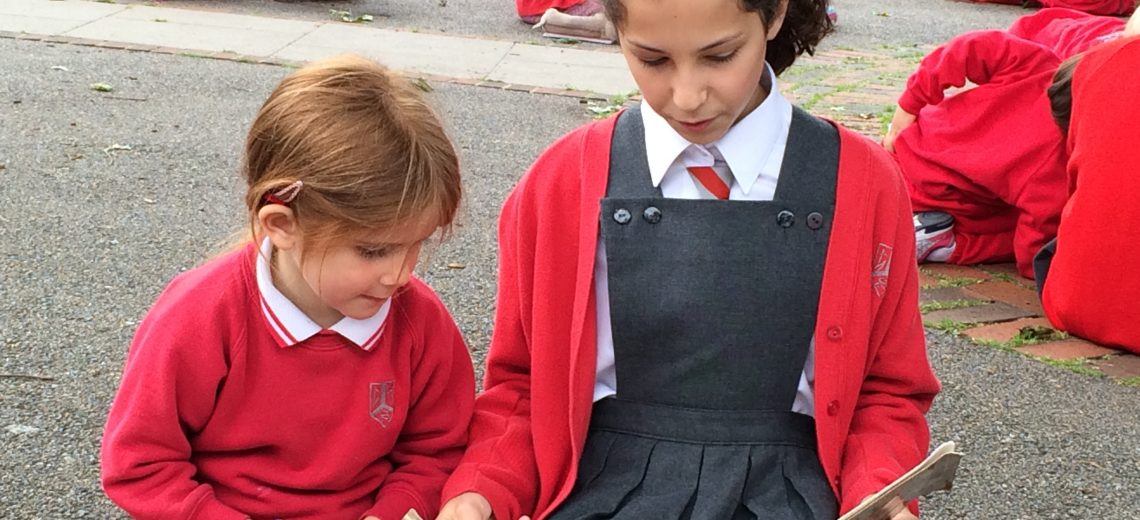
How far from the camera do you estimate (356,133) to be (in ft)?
6.33

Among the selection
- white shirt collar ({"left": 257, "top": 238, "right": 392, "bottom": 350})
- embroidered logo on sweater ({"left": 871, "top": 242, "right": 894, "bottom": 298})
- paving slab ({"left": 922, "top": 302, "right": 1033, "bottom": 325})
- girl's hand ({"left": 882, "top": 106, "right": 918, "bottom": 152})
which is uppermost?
embroidered logo on sweater ({"left": 871, "top": 242, "right": 894, "bottom": 298})

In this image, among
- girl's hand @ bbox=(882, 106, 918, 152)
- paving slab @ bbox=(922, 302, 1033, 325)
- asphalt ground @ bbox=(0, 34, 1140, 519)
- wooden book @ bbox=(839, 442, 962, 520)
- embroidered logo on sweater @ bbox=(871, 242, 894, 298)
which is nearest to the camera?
wooden book @ bbox=(839, 442, 962, 520)

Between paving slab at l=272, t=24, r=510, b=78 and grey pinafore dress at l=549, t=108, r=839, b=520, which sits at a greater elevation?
grey pinafore dress at l=549, t=108, r=839, b=520

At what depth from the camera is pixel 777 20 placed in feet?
6.40

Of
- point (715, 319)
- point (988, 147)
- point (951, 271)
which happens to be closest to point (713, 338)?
point (715, 319)

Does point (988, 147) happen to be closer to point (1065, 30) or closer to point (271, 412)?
point (1065, 30)

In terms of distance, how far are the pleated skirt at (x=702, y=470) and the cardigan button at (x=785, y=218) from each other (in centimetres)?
29

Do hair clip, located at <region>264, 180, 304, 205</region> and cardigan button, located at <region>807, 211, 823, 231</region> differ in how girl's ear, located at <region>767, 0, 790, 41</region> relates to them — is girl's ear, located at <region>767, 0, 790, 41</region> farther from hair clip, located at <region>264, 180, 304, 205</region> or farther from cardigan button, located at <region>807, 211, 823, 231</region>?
hair clip, located at <region>264, 180, 304, 205</region>

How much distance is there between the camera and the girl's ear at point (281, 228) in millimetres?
1940

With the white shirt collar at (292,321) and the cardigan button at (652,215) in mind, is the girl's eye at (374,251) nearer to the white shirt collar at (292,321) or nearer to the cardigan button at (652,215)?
the white shirt collar at (292,321)

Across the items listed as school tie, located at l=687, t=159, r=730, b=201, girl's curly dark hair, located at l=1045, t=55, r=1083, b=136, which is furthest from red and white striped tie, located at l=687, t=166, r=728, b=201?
girl's curly dark hair, located at l=1045, t=55, r=1083, b=136

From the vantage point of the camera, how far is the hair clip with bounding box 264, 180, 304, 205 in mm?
1916

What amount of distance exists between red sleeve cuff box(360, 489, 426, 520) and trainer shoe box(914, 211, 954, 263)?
2.64m

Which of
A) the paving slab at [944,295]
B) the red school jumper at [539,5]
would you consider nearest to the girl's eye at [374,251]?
the paving slab at [944,295]
